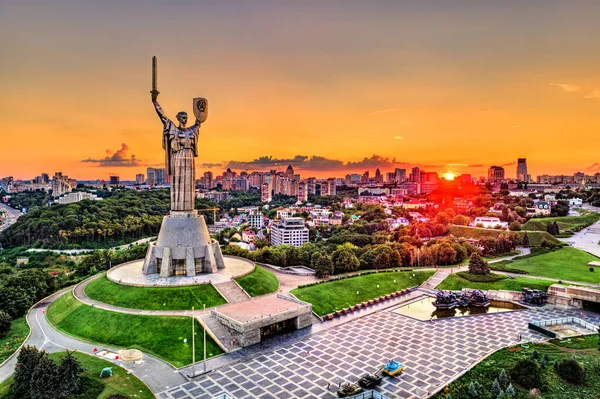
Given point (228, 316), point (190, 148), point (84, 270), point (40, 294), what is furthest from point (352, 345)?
point (84, 270)

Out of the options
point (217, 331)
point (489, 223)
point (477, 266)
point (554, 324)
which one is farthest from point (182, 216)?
point (489, 223)

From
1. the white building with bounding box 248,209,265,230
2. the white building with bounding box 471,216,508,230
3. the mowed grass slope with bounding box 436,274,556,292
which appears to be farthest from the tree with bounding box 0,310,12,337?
Result: the white building with bounding box 248,209,265,230

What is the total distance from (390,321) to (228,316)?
43.4 feet

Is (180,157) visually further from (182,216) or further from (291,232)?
(291,232)

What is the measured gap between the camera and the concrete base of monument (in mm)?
32875

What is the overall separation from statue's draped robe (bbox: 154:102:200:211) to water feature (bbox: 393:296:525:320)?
22406mm

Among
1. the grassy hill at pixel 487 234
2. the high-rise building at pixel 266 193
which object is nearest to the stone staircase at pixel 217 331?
the grassy hill at pixel 487 234

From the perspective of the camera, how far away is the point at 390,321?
103 feet

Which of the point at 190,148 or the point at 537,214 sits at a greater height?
the point at 190,148

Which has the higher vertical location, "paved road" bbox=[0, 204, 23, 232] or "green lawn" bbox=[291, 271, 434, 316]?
"green lawn" bbox=[291, 271, 434, 316]

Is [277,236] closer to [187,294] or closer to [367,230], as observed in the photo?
[367,230]

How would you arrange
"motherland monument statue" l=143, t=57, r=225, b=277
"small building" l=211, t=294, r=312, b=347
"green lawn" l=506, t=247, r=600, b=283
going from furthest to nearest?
"green lawn" l=506, t=247, r=600, b=283 → "motherland monument statue" l=143, t=57, r=225, b=277 → "small building" l=211, t=294, r=312, b=347

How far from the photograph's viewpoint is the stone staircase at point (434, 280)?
4131cm

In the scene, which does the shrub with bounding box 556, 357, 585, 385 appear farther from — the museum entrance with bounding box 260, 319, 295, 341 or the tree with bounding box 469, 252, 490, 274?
the tree with bounding box 469, 252, 490, 274
